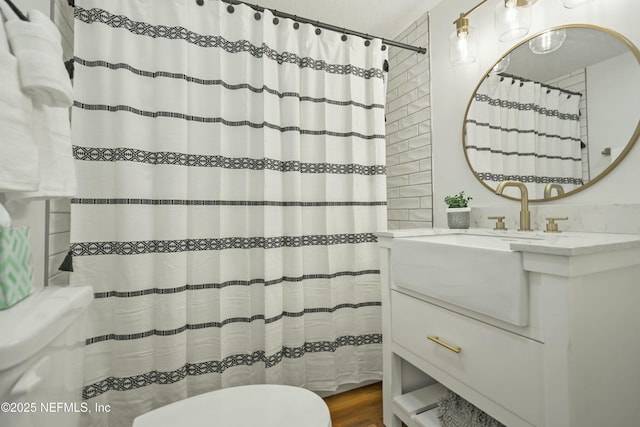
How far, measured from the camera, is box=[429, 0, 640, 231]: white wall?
38.2 inches

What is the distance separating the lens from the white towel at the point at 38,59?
644 millimetres

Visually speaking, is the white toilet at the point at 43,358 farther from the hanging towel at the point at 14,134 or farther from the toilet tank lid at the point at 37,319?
the hanging towel at the point at 14,134

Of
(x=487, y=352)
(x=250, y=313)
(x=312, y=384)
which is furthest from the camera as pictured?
(x=312, y=384)

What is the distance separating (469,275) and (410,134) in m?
1.33

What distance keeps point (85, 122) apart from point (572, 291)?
173 centimetres

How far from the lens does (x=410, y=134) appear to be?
75.5 inches

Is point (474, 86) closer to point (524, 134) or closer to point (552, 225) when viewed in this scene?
point (524, 134)

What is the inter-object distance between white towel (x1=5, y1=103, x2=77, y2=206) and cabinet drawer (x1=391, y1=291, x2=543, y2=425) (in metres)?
1.25

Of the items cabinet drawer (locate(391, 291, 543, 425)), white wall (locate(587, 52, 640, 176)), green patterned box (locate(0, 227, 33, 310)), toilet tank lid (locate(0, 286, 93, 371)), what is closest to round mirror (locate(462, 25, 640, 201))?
white wall (locate(587, 52, 640, 176))

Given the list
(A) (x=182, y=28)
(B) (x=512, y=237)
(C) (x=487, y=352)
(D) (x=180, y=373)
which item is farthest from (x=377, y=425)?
(A) (x=182, y=28)

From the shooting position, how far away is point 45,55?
0.67 meters

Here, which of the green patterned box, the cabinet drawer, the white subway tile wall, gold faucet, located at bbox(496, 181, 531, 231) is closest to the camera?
the green patterned box

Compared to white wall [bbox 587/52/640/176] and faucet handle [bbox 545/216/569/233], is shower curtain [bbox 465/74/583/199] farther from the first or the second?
faucet handle [bbox 545/216/569/233]

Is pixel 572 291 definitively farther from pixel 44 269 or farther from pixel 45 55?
pixel 44 269
